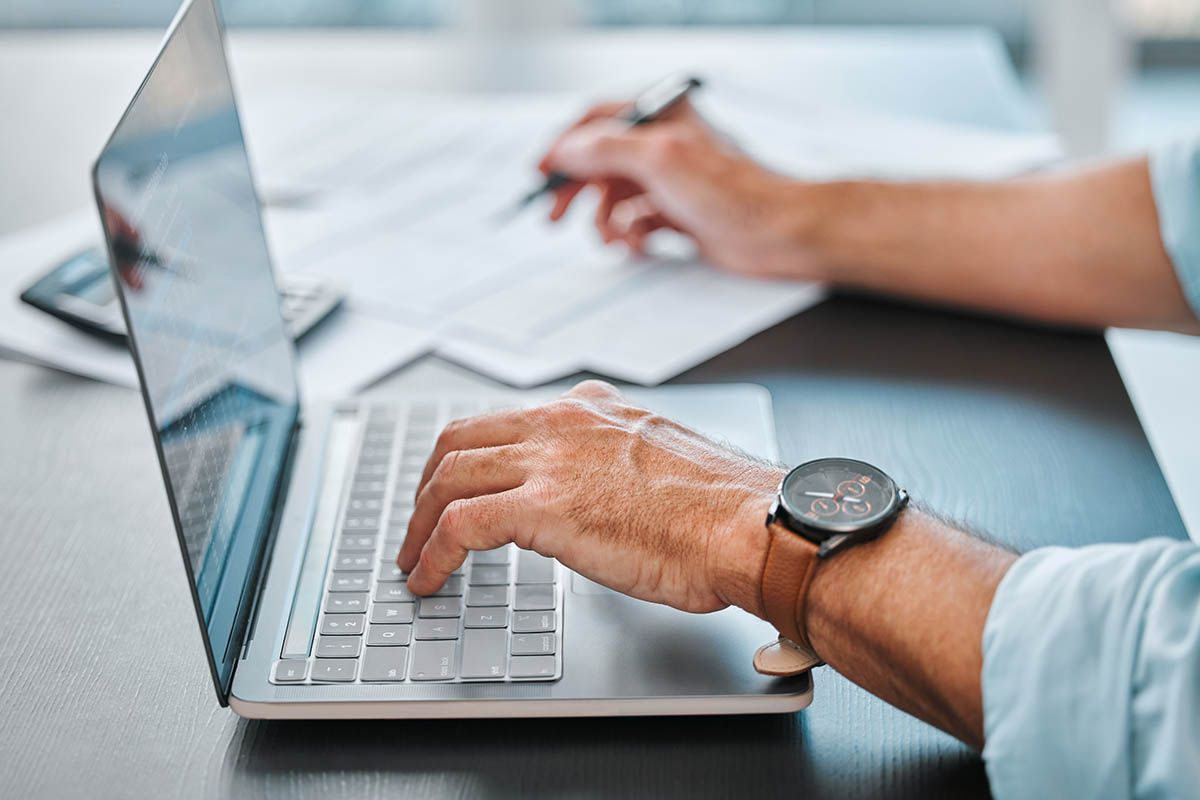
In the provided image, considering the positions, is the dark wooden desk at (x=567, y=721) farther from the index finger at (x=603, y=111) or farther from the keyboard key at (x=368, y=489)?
the index finger at (x=603, y=111)

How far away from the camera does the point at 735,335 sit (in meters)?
0.94

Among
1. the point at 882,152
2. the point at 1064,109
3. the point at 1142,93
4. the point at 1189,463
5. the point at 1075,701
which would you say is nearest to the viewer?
the point at 1075,701

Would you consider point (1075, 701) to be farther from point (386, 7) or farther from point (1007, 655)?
point (386, 7)

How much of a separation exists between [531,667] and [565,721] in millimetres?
30

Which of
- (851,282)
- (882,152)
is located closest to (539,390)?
(851,282)

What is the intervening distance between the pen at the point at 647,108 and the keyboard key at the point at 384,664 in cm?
61

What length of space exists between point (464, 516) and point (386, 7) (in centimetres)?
306

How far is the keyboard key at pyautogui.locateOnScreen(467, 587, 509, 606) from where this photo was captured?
0.64 m

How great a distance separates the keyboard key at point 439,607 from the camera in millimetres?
633

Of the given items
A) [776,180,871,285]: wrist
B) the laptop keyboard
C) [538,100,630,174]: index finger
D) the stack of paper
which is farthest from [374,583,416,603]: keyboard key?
[538,100,630,174]: index finger

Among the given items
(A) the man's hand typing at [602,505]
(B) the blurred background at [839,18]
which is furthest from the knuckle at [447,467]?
(B) the blurred background at [839,18]

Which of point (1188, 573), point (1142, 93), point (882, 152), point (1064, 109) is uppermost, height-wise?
point (1188, 573)

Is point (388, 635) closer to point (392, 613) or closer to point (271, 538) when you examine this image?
point (392, 613)

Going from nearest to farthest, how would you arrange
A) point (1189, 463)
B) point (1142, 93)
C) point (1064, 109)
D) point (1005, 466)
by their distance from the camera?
point (1005, 466) → point (1189, 463) → point (1064, 109) → point (1142, 93)
